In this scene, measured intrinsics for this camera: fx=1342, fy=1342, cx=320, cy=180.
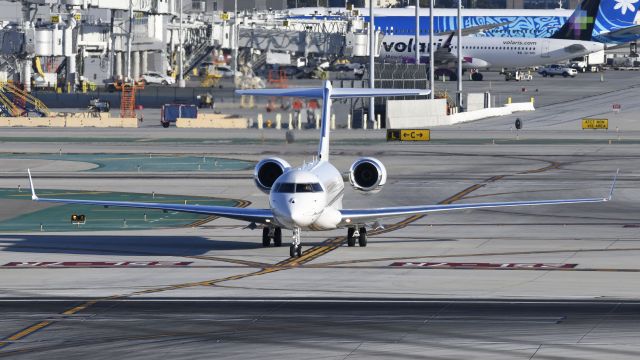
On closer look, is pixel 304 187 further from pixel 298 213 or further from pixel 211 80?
pixel 211 80

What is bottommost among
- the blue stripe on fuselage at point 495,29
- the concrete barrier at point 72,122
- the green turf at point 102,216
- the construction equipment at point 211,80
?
the green turf at point 102,216

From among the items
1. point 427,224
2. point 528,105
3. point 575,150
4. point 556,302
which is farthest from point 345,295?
point 528,105

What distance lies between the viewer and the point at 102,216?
2089 inches

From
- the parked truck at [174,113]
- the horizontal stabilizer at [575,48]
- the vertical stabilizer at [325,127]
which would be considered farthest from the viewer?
the horizontal stabilizer at [575,48]

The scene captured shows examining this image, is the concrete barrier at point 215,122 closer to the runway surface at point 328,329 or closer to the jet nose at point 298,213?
the jet nose at point 298,213

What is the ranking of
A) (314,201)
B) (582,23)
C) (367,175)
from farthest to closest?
(582,23)
(367,175)
(314,201)

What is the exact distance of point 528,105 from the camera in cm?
12431

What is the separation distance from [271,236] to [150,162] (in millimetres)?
34254

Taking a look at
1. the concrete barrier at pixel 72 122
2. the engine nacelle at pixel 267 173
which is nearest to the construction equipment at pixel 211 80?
the concrete barrier at pixel 72 122

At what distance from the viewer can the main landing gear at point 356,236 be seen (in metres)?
43.6

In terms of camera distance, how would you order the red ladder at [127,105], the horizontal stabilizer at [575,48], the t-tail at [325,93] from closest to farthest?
the t-tail at [325,93] → the red ladder at [127,105] → the horizontal stabilizer at [575,48]

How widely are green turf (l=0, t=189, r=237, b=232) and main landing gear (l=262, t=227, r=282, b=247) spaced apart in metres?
7.45

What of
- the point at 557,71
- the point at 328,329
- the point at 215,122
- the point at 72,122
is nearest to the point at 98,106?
the point at 72,122

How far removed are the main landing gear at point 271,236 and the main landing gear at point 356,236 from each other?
225 centimetres
